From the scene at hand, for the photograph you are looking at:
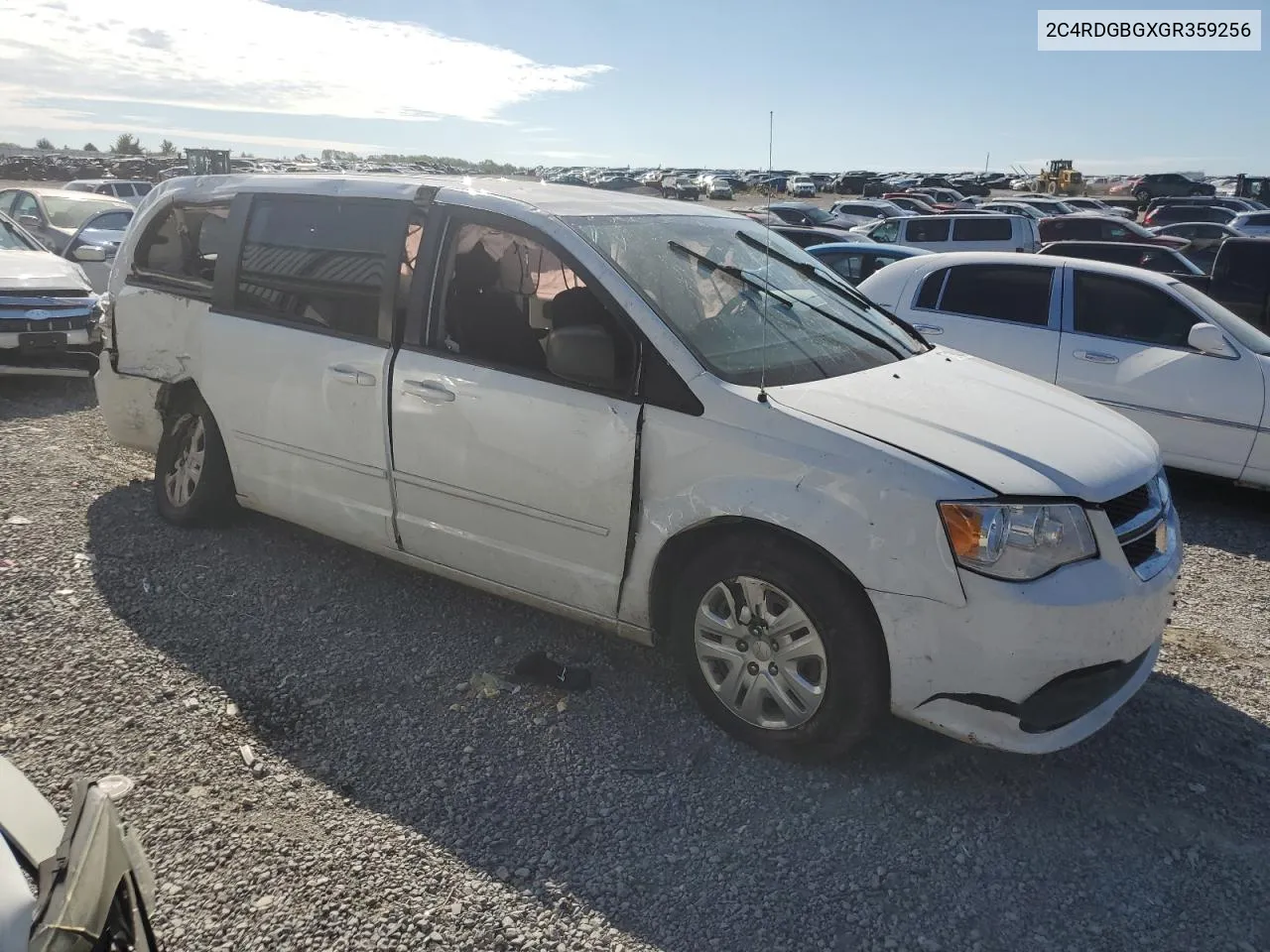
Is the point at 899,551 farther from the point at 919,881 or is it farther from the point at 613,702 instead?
the point at 613,702

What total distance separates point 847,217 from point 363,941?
88.6ft

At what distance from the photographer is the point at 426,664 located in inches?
154

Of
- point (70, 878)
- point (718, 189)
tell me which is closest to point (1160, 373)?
point (70, 878)

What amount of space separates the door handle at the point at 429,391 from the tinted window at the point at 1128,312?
4.76m

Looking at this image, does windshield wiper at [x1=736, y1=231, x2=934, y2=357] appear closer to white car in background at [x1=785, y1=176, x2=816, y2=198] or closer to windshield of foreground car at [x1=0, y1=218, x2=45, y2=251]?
windshield of foreground car at [x1=0, y1=218, x2=45, y2=251]

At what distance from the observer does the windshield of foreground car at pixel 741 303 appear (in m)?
3.49

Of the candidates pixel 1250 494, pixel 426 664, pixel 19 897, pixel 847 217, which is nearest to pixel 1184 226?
pixel 847 217

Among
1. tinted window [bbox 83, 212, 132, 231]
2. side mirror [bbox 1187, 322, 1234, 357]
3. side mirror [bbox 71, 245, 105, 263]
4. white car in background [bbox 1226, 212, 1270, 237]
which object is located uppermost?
white car in background [bbox 1226, 212, 1270, 237]

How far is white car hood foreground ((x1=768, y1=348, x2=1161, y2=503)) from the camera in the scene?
301cm

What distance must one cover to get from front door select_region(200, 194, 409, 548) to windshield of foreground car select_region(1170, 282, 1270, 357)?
5172 millimetres

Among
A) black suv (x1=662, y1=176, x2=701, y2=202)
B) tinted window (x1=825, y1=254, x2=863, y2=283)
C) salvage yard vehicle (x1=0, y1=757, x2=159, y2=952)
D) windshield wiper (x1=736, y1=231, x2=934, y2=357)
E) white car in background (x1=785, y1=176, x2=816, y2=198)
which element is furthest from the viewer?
white car in background (x1=785, y1=176, x2=816, y2=198)

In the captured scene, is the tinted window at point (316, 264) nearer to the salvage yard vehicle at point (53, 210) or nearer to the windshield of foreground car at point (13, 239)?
the windshield of foreground car at point (13, 239)

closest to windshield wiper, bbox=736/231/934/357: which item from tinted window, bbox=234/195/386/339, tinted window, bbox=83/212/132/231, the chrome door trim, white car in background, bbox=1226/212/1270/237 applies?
tinted window, bbox=234/195/386/339

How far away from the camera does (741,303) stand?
12.4ft
